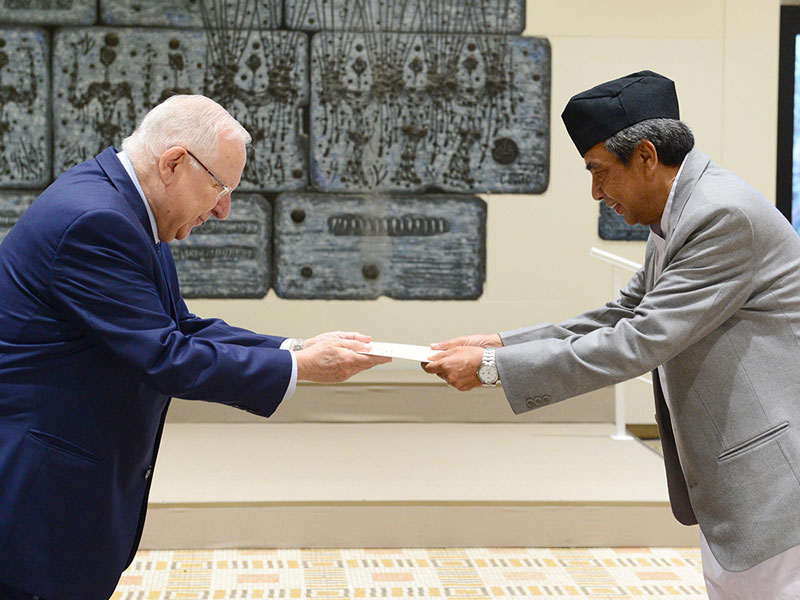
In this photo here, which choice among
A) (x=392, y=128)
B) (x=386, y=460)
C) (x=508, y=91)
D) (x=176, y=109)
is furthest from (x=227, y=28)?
(x=176, y=109)

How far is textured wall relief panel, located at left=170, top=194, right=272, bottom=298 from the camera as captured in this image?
5.78 m

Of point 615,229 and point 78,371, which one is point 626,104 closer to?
point 78,371

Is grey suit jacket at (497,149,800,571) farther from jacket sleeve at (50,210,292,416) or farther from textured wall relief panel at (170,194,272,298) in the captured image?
textured wall relief panel at (170,194,272,298)

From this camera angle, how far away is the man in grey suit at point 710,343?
2.02m

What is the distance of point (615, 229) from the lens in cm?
591

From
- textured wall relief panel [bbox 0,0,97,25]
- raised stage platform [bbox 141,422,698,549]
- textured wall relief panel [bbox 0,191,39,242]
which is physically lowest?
raised stage platform [bbox 141,422,698,549]

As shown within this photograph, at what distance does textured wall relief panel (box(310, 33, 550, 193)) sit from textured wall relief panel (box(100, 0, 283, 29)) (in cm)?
34

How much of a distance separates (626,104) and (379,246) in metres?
3.72

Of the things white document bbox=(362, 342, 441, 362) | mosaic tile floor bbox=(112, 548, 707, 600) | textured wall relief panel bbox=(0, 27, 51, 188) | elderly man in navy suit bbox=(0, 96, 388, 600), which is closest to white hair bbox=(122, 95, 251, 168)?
elderly man in navy suit bbox=(0, 96, 388, 600)

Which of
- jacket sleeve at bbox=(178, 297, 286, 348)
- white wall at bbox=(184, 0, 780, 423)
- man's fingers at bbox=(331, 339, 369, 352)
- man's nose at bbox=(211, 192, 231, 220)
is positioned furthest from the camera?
white wall at bbox=(184, 0, 780, 423)

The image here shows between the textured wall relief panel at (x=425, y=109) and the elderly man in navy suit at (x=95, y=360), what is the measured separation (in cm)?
373

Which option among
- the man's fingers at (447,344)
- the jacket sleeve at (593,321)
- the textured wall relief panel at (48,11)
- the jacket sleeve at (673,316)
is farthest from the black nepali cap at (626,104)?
the textured wall relief panel at (48,11)

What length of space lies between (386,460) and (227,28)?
9.41 ft

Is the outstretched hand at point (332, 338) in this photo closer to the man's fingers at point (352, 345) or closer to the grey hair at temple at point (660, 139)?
the man's fingers at point (352, 345)
